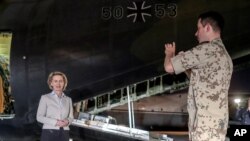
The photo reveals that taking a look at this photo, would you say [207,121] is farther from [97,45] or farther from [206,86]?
[97,45]

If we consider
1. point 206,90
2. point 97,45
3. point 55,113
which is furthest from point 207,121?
point 97,45

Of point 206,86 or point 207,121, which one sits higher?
point 206,86

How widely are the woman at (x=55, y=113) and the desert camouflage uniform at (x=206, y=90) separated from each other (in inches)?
64.9

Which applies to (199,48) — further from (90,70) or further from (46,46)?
(46,46)

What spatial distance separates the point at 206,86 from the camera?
2.78m

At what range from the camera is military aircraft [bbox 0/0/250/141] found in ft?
16.4

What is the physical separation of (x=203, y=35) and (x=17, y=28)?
10.4ft

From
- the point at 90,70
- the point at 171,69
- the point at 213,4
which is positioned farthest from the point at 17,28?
the point at 171,69

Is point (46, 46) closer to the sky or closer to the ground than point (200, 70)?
closer to the sky

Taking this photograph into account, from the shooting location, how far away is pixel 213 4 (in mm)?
4988

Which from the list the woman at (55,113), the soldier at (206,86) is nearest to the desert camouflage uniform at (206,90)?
the soldier at (206,86)

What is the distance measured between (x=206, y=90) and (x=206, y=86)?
0.09 feet

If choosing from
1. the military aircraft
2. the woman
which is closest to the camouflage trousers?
the woman

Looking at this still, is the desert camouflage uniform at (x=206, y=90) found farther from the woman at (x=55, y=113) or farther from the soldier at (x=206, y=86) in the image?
the woman at (x=55, y=113)
